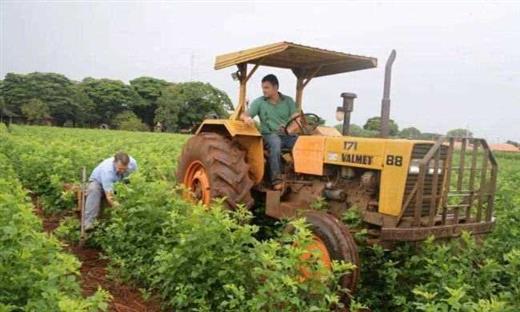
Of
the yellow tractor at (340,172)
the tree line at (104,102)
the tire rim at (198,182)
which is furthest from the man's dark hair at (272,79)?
the tree line at (104,102)

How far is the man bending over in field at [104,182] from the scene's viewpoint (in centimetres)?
644

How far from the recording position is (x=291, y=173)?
627cm

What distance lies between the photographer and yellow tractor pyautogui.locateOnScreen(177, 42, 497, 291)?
4.81 meters

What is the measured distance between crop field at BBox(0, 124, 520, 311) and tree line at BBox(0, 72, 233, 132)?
59248mm

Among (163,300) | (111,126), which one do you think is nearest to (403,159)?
(163,300)

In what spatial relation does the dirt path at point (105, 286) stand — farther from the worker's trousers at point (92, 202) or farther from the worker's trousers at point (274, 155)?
the worker's trousers at point (274, 155)

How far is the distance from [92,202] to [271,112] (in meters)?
2.38

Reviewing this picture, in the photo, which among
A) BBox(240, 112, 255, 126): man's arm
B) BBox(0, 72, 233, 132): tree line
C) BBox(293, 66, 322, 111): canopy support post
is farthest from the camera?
BBox(0, 72, 233, 132): tree line

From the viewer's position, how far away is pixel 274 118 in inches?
254

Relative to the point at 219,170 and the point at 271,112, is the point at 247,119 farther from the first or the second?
the point at 219,170

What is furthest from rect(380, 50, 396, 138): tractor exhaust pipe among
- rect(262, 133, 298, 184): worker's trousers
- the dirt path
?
the dirt path

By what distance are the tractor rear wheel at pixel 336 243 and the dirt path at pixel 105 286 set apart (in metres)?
1.51

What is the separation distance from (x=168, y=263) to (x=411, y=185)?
2.26 meters

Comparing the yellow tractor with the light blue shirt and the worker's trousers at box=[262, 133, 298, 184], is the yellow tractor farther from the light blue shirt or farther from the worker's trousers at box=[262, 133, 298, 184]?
the light blue shirt
